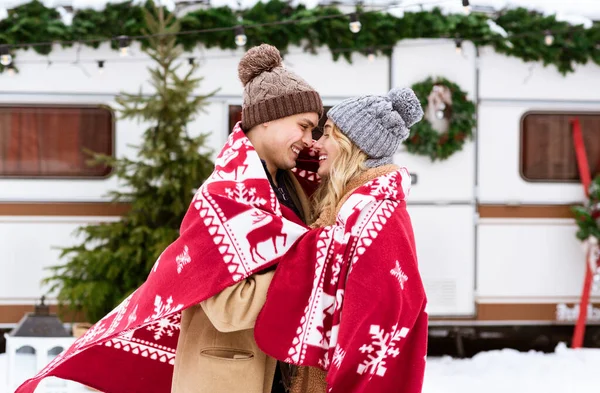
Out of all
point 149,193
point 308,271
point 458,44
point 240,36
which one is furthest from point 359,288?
point 458,44

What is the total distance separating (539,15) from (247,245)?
520 centimetres

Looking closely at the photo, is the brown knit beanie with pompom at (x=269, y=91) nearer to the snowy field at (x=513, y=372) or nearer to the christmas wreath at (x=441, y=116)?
the snowy field at (x=513, y=372)

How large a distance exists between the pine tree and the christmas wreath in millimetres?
1764

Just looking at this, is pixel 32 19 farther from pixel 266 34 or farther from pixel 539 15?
pixel 539 15

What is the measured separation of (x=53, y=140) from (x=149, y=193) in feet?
3.40

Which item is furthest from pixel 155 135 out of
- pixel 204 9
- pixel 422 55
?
pixel 422 55

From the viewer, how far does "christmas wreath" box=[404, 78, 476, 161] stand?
21.9 feet

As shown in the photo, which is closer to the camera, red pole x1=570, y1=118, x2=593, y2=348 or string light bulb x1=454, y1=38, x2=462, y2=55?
string light bulb x1=454, y1=38, x2=462, y2=55

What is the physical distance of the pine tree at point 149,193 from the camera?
595 cm

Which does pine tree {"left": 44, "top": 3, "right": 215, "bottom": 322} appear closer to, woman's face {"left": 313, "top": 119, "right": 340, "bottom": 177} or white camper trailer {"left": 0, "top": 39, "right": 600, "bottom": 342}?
white camper trailer {"left": 0, "top": 39, "right": 600, "bottom": 342}

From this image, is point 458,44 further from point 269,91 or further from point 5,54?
point 269,91

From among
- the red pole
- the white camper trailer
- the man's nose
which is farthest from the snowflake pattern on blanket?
the red pole

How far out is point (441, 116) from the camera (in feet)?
22.2

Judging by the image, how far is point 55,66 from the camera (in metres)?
6.47
